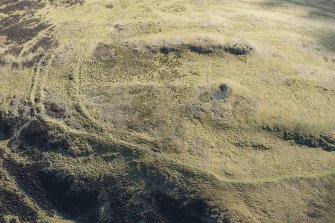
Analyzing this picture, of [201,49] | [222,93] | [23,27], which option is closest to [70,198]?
[222,93]

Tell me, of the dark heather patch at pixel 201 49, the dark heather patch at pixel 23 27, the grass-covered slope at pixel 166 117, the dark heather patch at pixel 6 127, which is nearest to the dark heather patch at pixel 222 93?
the grass-covered slope at pixel 166 117

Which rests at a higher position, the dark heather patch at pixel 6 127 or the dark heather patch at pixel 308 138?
the dark heather patch at pixel 6 127

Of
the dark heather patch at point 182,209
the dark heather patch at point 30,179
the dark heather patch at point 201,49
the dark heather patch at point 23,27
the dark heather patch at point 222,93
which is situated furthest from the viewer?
the dark heather patch at point 23,27

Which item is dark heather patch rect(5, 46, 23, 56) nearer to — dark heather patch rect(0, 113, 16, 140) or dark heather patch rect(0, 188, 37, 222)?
dark heather patch rect(0, 113, 16, 140)

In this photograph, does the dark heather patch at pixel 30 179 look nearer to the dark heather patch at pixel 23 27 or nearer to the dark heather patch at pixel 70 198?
the dark heather patch at pixel 70 198

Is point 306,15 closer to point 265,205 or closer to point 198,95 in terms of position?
point 198,95

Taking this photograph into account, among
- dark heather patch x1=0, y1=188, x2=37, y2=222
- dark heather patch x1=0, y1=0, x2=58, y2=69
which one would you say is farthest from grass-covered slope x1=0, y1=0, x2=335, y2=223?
dark heather patch x1=0, y1=0, x2=58, y2=69

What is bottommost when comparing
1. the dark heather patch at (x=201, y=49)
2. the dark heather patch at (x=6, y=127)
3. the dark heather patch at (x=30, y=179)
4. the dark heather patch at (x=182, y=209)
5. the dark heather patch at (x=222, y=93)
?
the dark heather patch at (x=182, y=209)
